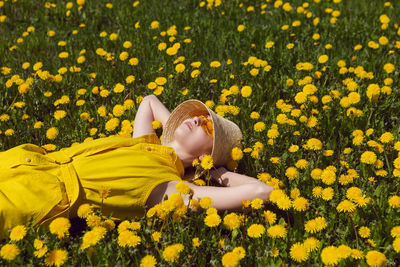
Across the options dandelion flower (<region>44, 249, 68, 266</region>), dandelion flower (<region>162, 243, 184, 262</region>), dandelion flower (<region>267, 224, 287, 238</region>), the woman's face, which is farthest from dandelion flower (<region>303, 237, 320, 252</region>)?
dandelion flower (<region>44, 249, 68, 266</region>)

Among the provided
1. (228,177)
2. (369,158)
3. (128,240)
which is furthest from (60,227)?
(369,158)

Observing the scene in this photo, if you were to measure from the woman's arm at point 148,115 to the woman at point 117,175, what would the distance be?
0.24m

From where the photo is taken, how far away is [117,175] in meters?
2.70

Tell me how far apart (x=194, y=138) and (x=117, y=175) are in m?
0.62

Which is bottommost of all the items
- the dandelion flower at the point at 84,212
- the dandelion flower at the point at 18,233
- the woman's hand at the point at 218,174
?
the woman's hand at the point at 218,174

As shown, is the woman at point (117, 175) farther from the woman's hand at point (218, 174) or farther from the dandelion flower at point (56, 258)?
the dandelion flower at point (56, 258)

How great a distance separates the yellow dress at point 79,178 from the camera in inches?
96.2

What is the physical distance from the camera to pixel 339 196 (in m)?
2.83

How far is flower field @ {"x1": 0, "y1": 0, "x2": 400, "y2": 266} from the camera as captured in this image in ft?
7.68

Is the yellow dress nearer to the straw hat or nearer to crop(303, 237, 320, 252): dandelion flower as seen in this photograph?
the straw hat

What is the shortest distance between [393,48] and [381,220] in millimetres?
2507

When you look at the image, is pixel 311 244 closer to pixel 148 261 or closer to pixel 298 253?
pixel 298 253

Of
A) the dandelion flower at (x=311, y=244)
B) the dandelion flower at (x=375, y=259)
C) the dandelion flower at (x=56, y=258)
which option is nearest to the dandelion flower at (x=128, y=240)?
the dandelion flower at (x=56, y=258)

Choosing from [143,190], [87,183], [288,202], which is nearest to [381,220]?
[288,202]
